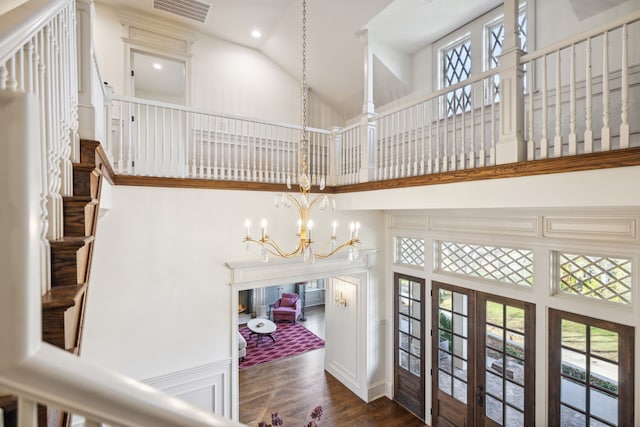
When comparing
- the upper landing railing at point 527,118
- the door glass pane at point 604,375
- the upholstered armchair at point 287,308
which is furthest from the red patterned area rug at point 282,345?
the door glass pane at point 604,375

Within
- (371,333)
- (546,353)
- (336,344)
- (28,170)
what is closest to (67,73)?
(28,170)

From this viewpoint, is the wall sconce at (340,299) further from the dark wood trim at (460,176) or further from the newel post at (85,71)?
the newel post at (85,71)

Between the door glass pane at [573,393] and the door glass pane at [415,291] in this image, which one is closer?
the door glass pane at [573,393]

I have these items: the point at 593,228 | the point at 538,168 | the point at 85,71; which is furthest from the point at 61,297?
the point at 593,228

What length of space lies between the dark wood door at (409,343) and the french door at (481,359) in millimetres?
234

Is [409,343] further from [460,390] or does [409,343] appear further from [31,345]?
[31,345]

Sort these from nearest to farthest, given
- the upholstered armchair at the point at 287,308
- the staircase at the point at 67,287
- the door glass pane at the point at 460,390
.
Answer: the staircase at the point at 67,287 → the door glass pane at the point at 460,390 → the upholstered armchair at the point at 287,308

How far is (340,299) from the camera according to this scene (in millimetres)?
5617

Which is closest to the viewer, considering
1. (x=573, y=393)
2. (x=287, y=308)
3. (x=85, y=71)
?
(x=85, y=71)

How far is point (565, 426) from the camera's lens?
125 inches

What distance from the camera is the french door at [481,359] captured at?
3.51 m

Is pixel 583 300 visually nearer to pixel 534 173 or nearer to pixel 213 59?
pixel 534 173

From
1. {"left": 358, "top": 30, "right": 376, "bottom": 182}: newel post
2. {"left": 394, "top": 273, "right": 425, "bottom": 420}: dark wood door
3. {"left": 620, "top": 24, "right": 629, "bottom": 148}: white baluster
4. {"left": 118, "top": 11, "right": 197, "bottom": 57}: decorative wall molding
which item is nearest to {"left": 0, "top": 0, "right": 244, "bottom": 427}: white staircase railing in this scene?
{"left": 620, "top": 24, "right": 629, "bottom": 148}: white baluster

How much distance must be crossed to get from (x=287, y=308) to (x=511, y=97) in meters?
7.94
